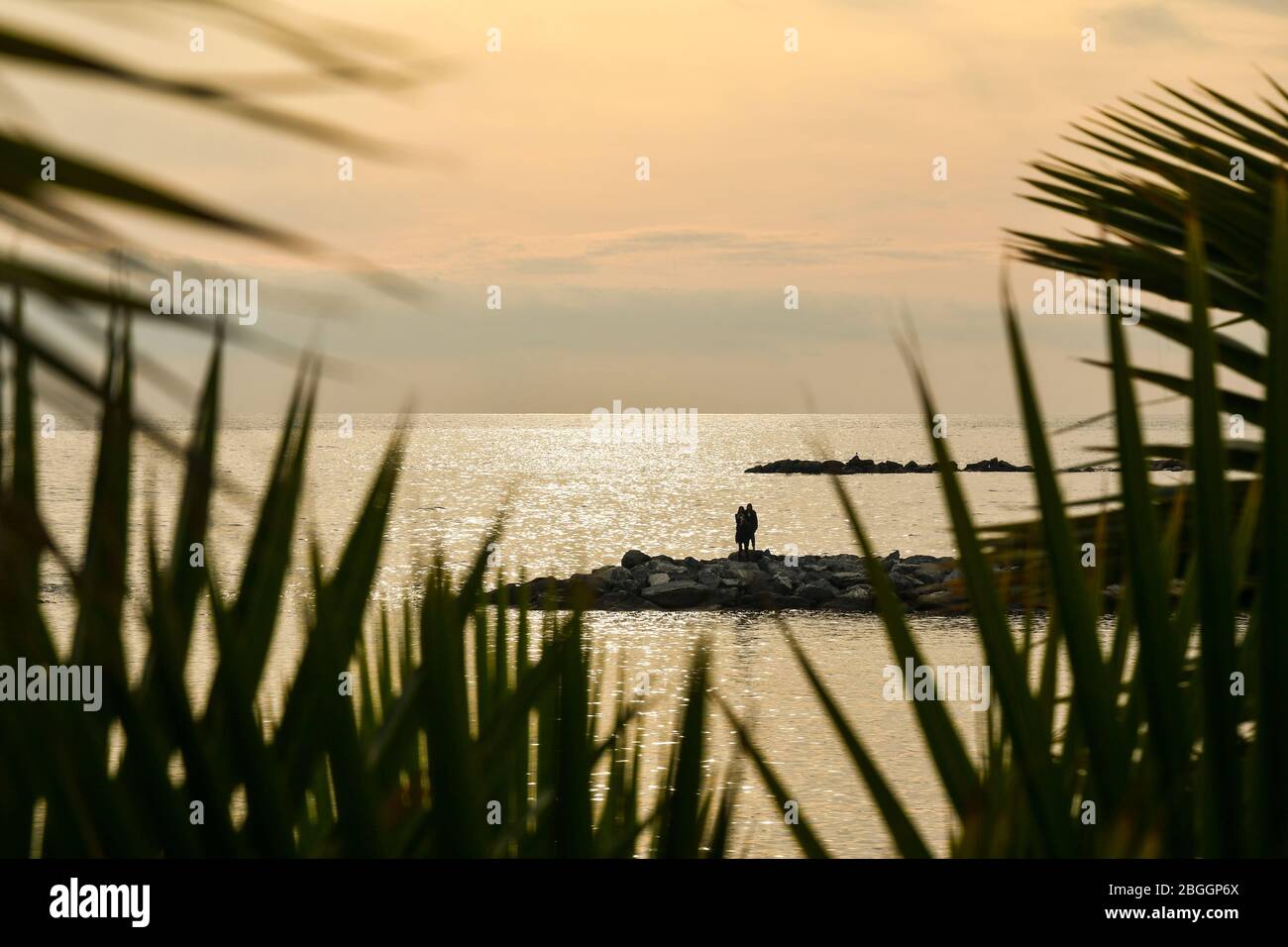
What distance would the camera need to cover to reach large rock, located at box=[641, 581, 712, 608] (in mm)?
21969

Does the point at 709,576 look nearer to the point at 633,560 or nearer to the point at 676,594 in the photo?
the point at 676,594

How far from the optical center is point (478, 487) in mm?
55938

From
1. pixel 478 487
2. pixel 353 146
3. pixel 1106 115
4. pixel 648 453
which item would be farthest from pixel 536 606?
pixel 648 453

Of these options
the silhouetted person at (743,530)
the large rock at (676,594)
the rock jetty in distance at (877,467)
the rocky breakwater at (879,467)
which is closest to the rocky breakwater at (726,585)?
the large rock at (676,594)

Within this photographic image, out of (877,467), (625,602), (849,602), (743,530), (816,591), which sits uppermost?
(877,467)

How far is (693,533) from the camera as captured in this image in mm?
44281

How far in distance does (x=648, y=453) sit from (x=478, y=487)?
7224 centimetres

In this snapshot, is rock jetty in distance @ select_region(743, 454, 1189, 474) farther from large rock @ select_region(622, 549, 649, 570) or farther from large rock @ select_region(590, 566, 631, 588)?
large rock @ select_region(590, 566, 631, 588)

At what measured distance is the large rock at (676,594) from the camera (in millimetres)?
21969

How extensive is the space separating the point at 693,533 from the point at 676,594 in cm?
2230

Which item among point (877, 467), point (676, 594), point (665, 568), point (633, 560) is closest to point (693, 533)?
point (633, 560)

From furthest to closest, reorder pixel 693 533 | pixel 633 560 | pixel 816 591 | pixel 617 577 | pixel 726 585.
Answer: pixel 693 533 → pixel 633 560 → pixel 617 577 → pixel 816 591 → pixel 726 585

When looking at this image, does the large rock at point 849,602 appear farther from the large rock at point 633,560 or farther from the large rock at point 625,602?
the large rock at point 633,560
